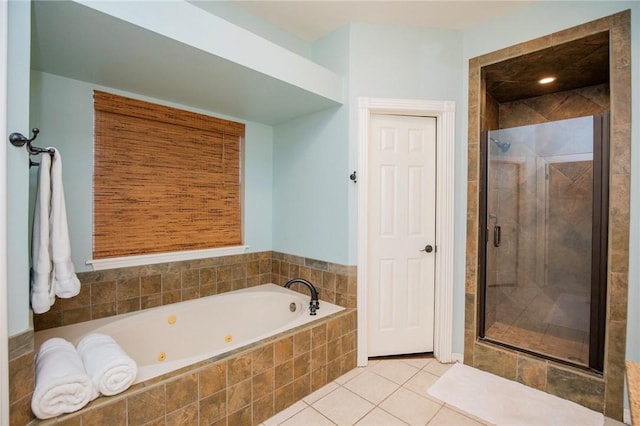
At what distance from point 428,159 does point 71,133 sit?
2.61 meters

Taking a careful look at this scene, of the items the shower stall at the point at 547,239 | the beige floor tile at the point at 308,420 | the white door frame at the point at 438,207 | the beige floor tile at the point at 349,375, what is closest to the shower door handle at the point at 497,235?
the shower stall at the point at 547,239

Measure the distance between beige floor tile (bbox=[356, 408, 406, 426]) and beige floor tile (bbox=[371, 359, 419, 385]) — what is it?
390 mm

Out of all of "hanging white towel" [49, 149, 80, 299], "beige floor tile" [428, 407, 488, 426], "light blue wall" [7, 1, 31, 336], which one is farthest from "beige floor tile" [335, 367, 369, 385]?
"light blue wall" [7, 1, 31, 336]

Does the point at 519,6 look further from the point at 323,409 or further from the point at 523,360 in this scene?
the point at 323,409

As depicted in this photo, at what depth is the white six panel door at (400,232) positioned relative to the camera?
2.54 m

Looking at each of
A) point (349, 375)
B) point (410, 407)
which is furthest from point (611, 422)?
point (349, 375)

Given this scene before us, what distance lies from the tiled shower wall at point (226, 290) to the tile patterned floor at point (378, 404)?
0.28 feet

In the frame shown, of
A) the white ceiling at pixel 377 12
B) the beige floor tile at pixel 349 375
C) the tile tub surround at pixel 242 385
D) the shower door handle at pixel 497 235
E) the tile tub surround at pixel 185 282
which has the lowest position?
the beige floor tile at pixel 349 375

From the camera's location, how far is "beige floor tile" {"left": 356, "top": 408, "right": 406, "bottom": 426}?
183 cm

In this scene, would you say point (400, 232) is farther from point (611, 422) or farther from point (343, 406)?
point (611, 422)

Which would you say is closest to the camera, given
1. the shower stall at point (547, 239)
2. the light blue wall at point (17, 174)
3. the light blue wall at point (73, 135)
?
the light blue wall at point (17, 174)

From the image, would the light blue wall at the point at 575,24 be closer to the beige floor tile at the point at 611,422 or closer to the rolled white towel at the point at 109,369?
the beige floor tile at the point at 611,422

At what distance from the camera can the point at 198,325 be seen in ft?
8.01

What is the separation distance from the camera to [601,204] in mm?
2004
